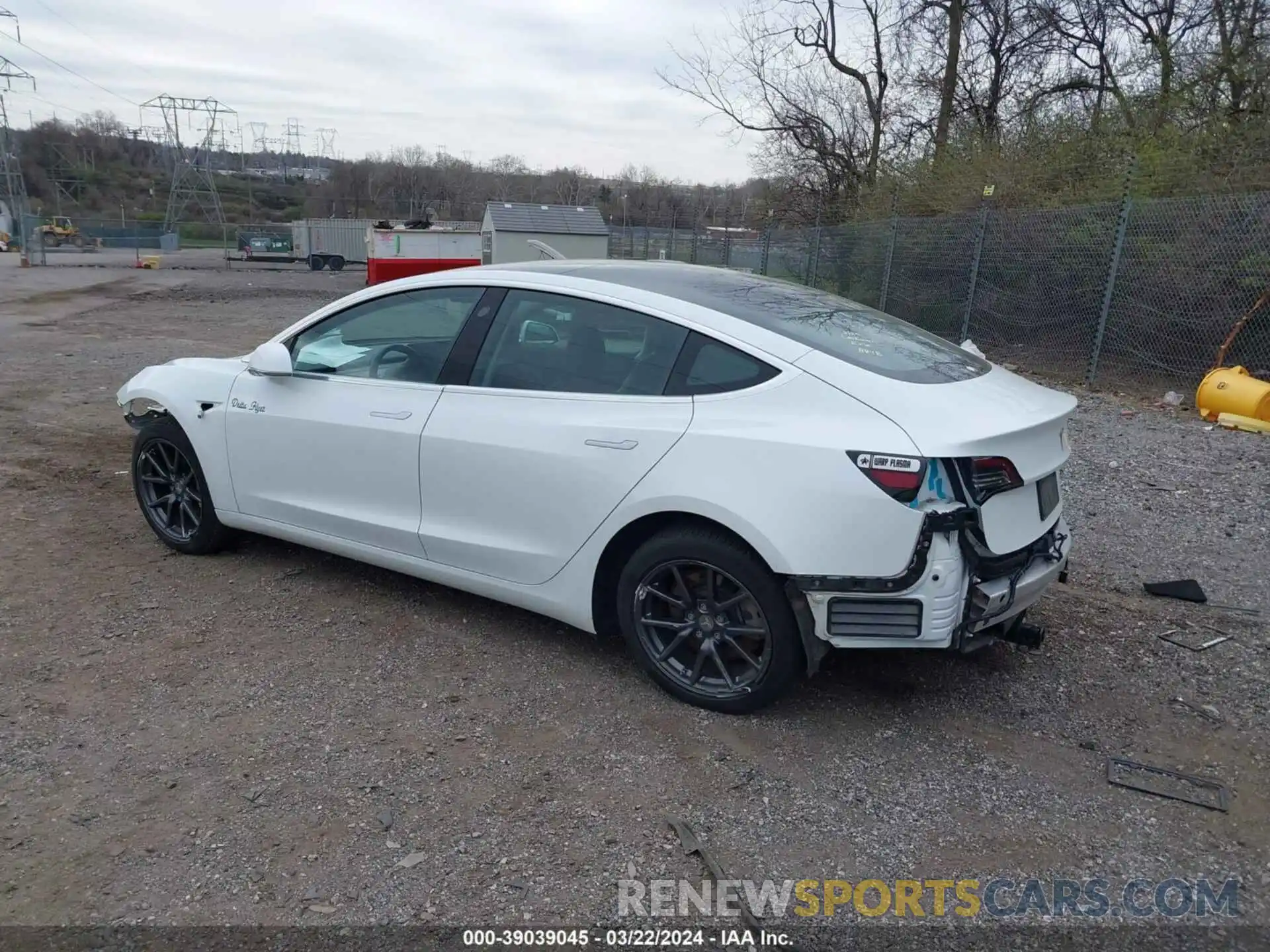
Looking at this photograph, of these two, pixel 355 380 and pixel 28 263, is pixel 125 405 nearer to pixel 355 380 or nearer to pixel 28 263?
pixel 355 380

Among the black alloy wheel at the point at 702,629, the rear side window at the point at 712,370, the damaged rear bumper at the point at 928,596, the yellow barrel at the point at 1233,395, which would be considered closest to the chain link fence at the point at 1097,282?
the yellow barrel at the point at 1233,395

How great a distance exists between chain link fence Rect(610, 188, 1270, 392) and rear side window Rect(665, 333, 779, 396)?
9.23 meters

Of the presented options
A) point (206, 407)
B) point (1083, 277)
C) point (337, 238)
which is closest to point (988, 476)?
point (206, 407)

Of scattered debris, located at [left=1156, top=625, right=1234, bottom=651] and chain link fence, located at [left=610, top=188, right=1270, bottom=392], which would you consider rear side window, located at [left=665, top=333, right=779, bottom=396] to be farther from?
chain link fence, located at [left=610, top=188, right=1270, bottom=392]

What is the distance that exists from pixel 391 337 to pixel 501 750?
2.07 meters

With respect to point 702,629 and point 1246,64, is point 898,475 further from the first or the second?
point 1246,64

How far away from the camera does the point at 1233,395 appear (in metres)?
9.08

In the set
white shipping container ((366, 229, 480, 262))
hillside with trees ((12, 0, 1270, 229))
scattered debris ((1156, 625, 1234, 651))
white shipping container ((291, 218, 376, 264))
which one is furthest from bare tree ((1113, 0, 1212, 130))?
white shipping container ((291, 218, 376, 264))

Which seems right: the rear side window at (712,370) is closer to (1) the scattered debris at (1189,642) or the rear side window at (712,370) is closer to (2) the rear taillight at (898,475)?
(2) the rear taillight at (898,475)

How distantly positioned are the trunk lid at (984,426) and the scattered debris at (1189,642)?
119 centimetres

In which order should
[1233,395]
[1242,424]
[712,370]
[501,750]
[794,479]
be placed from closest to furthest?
[794,479], [501,750], [712,370], [1242,424], [1233,395]

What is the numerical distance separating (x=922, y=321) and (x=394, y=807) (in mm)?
13758

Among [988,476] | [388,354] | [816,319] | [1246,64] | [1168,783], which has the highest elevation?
[1246,64]

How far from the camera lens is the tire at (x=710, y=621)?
3.30 meters
